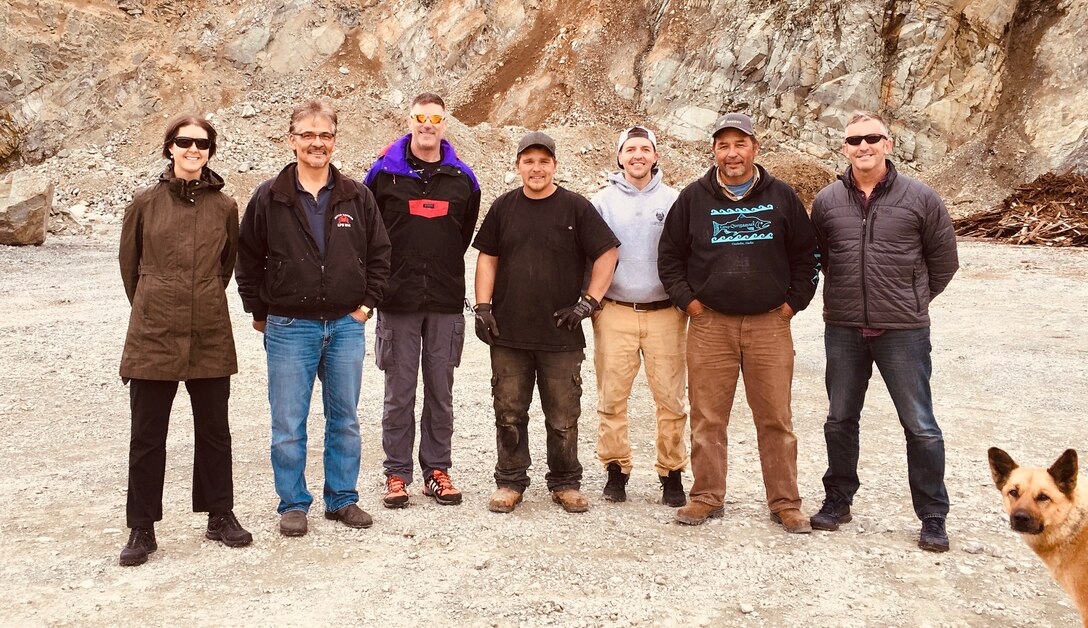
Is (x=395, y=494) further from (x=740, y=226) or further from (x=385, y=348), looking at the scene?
(x=740, y=226)

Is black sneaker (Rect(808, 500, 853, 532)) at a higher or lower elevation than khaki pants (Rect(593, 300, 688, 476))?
lower

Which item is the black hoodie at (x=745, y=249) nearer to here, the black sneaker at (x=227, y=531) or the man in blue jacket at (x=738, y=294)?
the man in blue jacket at (x=738, y=294)

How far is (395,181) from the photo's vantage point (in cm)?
571

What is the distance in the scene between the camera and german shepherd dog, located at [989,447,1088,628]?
12.4 feet

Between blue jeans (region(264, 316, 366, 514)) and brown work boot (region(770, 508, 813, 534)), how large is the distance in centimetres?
269

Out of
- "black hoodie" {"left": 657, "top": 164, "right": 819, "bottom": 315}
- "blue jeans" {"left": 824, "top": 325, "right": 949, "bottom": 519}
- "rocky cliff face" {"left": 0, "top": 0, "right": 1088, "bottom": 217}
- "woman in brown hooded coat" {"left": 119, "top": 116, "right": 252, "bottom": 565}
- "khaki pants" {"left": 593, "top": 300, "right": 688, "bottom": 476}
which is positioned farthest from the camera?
"rocky cliff face" {"left": 0, "top": 0, "right": 1088, "bottom": 217}

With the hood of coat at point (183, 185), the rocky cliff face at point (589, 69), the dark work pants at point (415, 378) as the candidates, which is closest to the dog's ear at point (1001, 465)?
the dark work pants at point (415, 378)

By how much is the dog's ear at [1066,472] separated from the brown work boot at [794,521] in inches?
63.5

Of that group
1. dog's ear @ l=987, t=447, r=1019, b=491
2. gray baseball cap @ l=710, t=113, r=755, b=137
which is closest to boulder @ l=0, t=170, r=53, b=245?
gray baseball cap @ l=710, t=113, r=755, b=137

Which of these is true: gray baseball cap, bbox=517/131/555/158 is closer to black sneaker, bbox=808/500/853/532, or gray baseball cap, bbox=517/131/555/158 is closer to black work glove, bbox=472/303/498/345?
black work glove, bbox=472/303/498/345

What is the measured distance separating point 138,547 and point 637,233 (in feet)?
11.6

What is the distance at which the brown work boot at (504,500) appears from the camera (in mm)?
5629

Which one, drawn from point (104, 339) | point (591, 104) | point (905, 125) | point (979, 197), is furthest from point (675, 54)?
point (104, 339)

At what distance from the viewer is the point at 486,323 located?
18.2 feet
